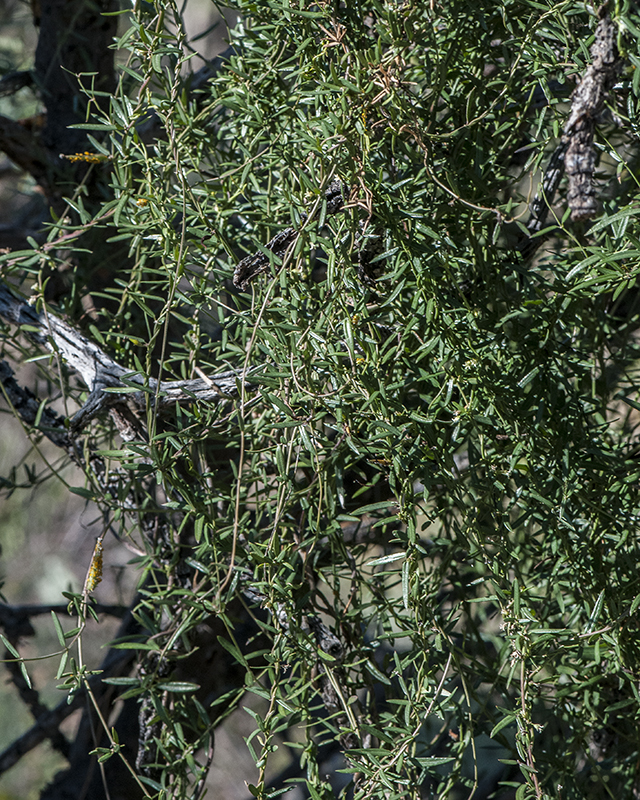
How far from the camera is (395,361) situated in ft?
1.40

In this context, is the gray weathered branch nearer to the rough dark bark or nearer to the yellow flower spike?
the yellow flower spike

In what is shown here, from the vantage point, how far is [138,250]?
485 mm

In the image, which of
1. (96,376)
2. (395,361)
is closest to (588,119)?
(395,361)

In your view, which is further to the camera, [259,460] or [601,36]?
[259,460]

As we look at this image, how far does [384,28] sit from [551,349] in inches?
8.3

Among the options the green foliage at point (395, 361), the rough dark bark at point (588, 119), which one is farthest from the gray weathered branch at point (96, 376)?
the rough dark bark at point (588, 119)

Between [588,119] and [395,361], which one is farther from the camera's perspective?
[395,361]

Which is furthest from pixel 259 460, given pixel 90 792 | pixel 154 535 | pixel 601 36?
pixel 90 792

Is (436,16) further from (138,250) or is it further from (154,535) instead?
(154,535)

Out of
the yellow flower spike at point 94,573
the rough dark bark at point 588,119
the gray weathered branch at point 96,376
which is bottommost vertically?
the yellow flower spike at point 94,573

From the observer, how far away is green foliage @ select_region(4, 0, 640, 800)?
1.25 feet

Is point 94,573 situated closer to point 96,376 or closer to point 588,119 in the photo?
point 96,376

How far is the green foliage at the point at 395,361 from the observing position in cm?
38

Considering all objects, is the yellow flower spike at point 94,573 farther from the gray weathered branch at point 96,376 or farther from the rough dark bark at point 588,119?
the rough dark bark at point 588,119
